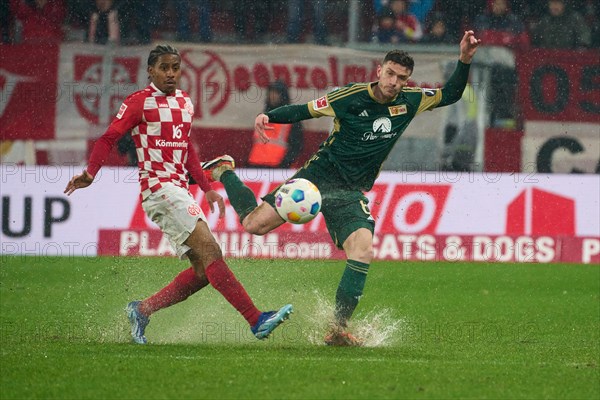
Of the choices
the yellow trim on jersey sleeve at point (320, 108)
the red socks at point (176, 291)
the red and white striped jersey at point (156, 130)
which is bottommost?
the red socks at point (176, 291)

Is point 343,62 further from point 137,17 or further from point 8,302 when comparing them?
point 8,302

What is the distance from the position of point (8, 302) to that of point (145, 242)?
11.3 feet

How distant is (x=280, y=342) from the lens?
784cm

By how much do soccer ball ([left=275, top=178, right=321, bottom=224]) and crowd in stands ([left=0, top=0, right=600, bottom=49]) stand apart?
295 inches

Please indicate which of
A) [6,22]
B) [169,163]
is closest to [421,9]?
[6,22]

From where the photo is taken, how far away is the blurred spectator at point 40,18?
1466 centimetres

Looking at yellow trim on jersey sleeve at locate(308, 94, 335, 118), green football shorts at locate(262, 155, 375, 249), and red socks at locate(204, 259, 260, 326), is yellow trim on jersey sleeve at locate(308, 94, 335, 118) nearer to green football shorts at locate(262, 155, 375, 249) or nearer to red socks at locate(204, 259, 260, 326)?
green football shorts at locate(262, 155, 375, 249)

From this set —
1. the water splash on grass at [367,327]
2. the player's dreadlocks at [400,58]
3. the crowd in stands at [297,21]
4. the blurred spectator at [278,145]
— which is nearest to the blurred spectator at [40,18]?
the crowd in stands at [297,21]

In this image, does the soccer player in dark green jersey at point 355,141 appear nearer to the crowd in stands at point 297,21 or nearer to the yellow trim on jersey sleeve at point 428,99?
the yellow trim on jersey sleeve at point 428,99

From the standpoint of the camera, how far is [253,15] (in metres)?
15.3

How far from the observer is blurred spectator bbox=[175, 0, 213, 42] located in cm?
1487

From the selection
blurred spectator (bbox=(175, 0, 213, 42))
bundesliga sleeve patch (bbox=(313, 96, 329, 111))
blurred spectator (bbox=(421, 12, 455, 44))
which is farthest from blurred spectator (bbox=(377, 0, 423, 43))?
bundesliga sleeve patch (bbox=(313, 96, 329, 111))

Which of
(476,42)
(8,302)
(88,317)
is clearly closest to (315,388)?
(476,42)

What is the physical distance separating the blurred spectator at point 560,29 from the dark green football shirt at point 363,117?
7489 mm
